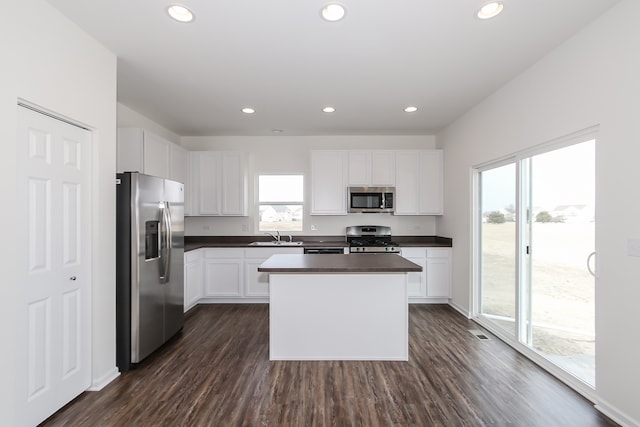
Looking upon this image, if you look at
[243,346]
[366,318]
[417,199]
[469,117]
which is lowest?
[243,346]

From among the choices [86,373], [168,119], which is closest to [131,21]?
[168,119]

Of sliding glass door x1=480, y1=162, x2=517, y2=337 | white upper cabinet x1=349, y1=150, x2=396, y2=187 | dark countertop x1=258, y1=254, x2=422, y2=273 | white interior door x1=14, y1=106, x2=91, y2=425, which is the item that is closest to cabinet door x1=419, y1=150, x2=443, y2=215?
white upper cabinet x1=349, y1=150, x2=396, y2=187

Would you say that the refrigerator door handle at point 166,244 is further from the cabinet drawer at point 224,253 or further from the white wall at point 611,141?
the white wall at point 611,141

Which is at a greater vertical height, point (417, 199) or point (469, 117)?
point (469, 117)

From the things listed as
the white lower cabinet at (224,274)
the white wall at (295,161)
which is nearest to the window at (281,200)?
the white wall at (295,161)

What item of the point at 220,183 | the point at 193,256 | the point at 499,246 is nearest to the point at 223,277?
the point at 193,256

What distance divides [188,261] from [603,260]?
4430mm

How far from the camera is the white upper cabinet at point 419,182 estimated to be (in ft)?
16.5

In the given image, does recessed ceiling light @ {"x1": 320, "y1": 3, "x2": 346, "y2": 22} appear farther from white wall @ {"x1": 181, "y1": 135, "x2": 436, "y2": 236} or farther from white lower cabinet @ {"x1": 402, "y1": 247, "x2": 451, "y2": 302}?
white lower cabinet @ {"x1": 402, "y1": 247, "x2": 451, "y2": 302}

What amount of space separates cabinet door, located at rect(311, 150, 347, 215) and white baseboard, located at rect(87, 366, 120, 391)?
10.7ft

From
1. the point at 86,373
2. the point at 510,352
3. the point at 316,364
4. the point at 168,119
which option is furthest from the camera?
the point at 168,119

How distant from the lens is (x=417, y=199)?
199 inches

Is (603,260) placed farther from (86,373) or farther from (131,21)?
(86,373)

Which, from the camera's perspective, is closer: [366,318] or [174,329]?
[366,318]
